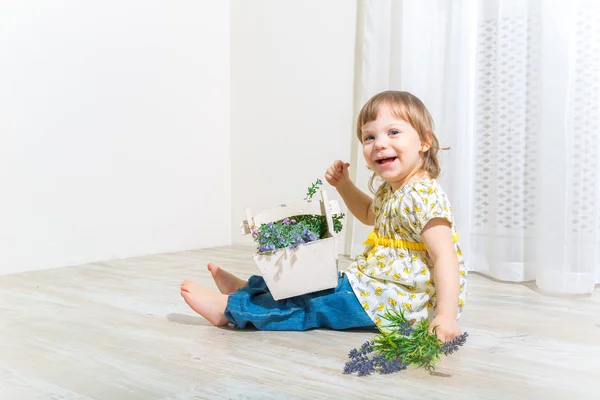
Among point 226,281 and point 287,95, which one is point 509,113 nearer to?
point 287,95

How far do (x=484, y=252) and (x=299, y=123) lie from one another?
37.4 inches

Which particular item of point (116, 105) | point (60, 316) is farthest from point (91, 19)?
point (60, 316)

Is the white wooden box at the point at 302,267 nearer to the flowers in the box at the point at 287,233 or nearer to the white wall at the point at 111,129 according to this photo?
the flowers in the box at the point at 287,233

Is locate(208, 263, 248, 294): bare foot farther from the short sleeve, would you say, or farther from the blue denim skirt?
the short sleeve

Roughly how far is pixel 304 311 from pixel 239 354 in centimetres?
22

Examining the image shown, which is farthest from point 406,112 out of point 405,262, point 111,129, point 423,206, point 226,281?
point 111,129

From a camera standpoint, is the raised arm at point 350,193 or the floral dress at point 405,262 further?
the raised arm at point 350,193

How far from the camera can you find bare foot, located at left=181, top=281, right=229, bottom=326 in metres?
1.17

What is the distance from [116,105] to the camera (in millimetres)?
2146

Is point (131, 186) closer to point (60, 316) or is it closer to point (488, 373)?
point (60, 316)

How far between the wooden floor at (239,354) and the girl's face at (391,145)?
329mm

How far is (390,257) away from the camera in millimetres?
1152

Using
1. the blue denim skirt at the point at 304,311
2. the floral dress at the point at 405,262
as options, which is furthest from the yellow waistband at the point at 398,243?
the blue denim skirt at the point at 304,311

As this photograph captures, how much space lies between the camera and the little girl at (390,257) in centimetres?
110
